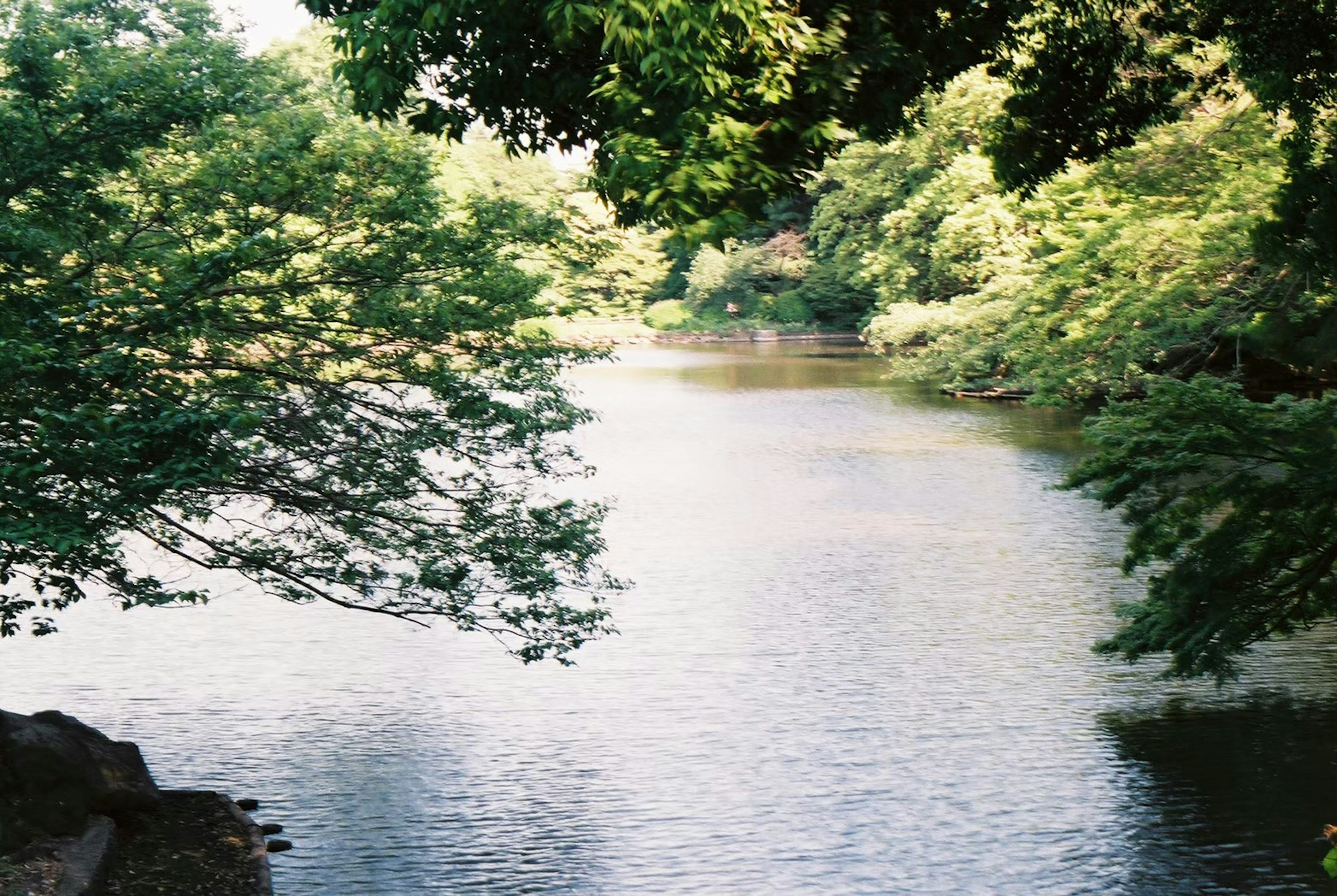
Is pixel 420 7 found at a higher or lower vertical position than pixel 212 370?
higher

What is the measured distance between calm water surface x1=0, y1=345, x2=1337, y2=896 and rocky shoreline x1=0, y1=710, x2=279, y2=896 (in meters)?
0.49

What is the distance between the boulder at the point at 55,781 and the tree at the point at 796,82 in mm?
5583

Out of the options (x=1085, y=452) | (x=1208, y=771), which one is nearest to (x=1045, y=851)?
(x=1208, y=771)

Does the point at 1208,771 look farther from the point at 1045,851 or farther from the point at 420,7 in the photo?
the point at 420,7

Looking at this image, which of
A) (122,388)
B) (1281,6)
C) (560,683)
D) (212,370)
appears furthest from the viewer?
(560,683)

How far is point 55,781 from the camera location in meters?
9.40

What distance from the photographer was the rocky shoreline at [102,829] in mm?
8727

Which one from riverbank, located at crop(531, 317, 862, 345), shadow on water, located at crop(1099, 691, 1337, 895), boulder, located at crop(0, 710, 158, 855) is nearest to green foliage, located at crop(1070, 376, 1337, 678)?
shadow on water, located at crop(1099, 691, 1337, 895)

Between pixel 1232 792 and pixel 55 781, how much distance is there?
8.24 metres

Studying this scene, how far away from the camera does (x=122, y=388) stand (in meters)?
8.31

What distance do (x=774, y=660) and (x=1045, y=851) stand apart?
545cm

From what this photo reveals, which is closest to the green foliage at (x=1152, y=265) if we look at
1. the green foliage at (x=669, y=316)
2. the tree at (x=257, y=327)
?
the tree at (x=257, y=327)

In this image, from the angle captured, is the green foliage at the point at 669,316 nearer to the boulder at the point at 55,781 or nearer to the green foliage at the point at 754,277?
the green foliage at the point at 754,277

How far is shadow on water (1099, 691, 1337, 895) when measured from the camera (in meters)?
9.84
